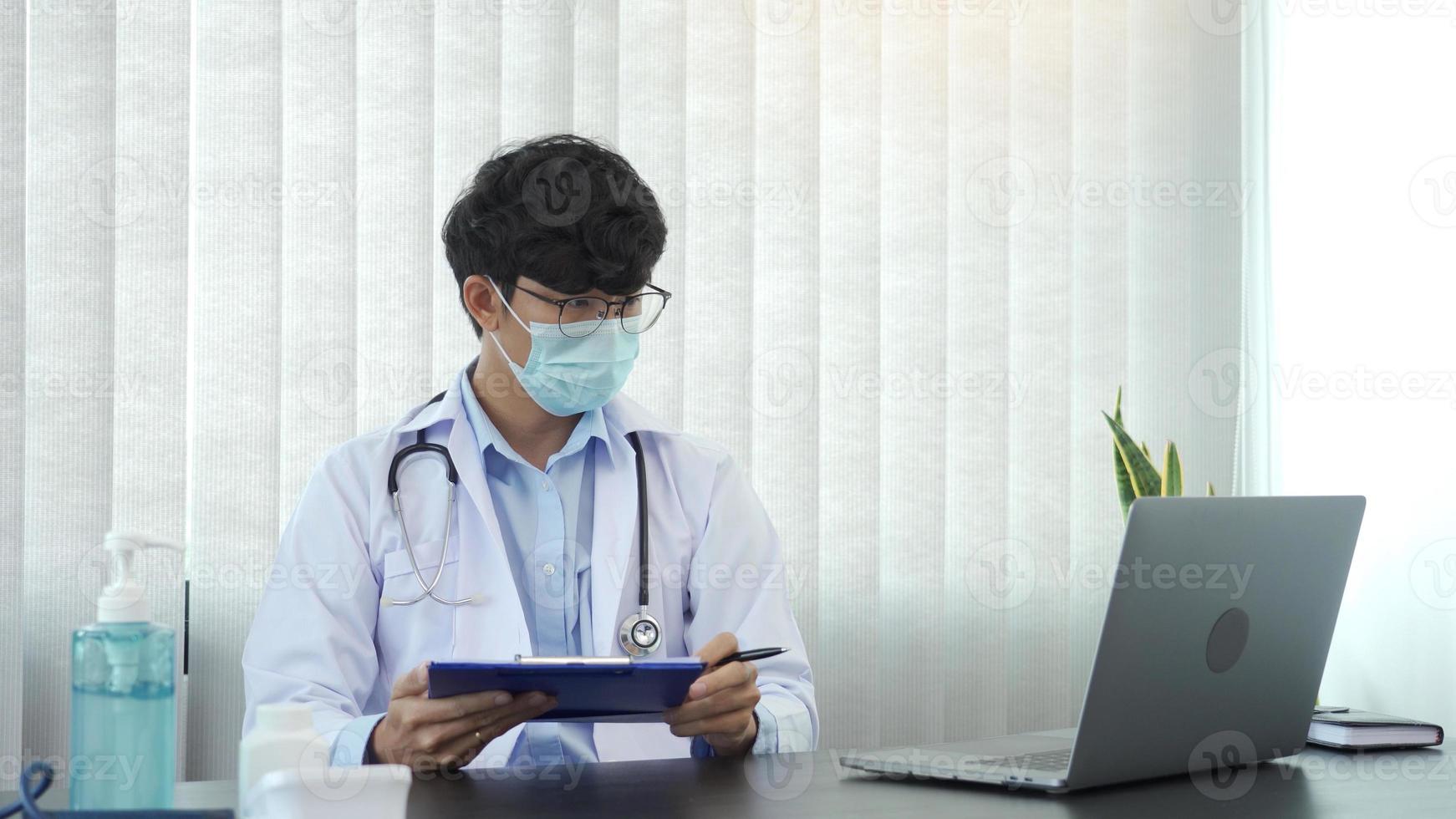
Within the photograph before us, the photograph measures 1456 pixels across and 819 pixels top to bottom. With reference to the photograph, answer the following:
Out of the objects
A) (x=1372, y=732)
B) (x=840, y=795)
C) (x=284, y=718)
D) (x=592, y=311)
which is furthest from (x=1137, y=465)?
(x=284, y=718)

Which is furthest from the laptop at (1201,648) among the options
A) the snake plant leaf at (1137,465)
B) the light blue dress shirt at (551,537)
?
the snake plant leaf at (1137,465)

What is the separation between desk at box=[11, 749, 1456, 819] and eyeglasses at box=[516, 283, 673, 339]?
0.70 metres

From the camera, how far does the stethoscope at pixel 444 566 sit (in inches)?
63.4

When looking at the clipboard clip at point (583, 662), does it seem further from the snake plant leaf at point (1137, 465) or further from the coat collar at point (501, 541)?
the snake plant leaf at point (1137, 465)

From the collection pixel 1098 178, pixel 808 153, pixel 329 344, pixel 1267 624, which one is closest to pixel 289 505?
pixel 329 344

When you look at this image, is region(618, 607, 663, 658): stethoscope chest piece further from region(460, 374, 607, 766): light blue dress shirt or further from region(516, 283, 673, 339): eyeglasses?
region(516, 283, 673, 339): eyeglasses

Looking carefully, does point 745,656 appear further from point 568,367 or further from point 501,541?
point 568,367

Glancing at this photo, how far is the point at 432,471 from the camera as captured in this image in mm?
1690

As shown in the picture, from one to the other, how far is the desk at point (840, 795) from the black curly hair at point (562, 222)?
74 centimetres

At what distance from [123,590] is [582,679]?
0.42 m

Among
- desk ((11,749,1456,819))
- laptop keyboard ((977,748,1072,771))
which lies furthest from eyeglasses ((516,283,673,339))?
laptop keyboard ((977,748,1072,771))

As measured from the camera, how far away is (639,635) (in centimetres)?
162

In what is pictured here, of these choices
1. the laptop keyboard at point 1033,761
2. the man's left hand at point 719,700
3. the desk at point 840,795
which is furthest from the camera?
the man's left hand at point 719,700

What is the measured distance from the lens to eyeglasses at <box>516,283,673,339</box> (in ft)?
5.77
